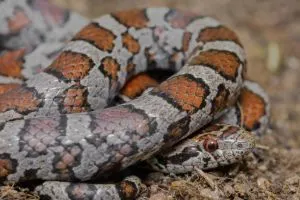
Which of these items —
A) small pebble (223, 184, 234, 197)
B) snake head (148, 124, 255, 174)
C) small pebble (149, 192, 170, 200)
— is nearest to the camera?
small pebble (149, 192, 170, 200)

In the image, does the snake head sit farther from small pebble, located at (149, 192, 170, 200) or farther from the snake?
small pebble, located at (149, 192, 170, 200)

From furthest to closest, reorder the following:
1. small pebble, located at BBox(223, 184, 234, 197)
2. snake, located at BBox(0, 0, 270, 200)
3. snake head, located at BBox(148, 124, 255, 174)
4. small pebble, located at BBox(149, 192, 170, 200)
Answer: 1. snake head, located at BBox(148, 124, 255, 174)
2. small pebble, located at BBox(223, 184, 234, 197)
3. small pebble, located at BBox(149, 192, 170, 200)
4. snake, located at BBox(0, 0, 270, 200)

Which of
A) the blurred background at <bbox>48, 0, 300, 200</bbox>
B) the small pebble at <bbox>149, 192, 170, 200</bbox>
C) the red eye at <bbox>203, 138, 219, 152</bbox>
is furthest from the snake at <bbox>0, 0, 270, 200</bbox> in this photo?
the blurred background at <bbox>48, 0, 300, 200</bbox>

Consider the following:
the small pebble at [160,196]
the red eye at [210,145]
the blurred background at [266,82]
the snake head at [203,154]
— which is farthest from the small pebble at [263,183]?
the small pebble at [160,196]

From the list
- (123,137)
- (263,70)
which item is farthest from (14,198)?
(263,70)

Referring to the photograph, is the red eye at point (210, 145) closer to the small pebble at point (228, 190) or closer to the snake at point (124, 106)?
the snake at point (124, 106)

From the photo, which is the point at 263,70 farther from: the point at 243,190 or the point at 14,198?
the point at 14,198

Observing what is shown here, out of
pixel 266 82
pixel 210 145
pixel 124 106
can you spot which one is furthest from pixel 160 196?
pixel 266 82
